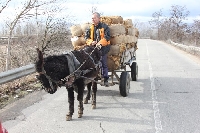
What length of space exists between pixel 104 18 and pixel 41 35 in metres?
4.65

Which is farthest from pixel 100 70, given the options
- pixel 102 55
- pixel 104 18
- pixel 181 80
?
pixel 181 80

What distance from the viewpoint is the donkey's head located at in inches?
219

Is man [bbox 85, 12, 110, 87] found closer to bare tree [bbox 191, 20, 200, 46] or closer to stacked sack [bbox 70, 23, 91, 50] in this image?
stacked sack [bbox 70, 23, 91, 50]

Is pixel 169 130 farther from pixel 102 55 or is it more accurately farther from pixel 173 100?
pixel 102 55

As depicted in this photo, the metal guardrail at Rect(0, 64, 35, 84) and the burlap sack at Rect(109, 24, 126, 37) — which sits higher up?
the burlap sack at Rect(109, 24, 126, 37)

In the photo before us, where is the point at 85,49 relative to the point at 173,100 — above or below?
above

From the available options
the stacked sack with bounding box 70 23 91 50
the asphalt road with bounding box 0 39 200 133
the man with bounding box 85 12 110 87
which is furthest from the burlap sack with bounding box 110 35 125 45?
the asphalt road with bounding box 0 39 200 133

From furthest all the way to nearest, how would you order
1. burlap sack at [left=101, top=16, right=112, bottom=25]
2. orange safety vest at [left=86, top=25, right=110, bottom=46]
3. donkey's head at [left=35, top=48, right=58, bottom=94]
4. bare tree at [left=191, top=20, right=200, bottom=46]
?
bare tree at [left=191, top=20, right=200, bottom=46] → burlap sack at [left=101, top=16, right=112, bottom=25] → orange safety vest at [left=86, top=25, right=110, bottom=46] → donkey's head at [left=35, top=48, right=58, bottom=94]

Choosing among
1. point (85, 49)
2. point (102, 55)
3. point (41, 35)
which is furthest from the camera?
point (41, 35)

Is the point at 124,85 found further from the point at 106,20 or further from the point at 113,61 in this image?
the point at 106,20

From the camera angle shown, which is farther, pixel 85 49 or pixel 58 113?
pixel 85 49

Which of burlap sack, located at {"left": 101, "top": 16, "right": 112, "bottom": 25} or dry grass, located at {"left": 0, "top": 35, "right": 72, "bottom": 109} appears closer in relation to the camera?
dry grass, located at {"left": 0, "top": 35, "right": 72, "bottom": 109}

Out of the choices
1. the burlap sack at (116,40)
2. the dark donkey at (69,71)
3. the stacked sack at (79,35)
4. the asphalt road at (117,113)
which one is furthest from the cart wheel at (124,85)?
the stacked sack at (79,35)

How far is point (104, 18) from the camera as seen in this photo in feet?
30.0
